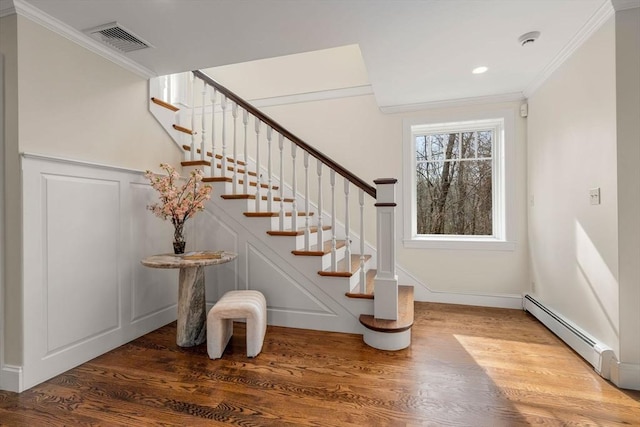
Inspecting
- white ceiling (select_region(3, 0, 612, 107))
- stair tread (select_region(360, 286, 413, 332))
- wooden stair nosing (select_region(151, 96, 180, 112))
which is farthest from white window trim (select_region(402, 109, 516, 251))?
wooden stair nosing (select_region(151, 96, 180, 112))

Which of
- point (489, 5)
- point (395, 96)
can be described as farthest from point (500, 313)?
point (489, 5)

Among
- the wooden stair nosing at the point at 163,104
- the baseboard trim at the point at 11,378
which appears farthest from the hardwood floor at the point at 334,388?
the wooden stair nosing at the point at 163,104

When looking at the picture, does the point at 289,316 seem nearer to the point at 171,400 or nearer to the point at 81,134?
the point at 171,400

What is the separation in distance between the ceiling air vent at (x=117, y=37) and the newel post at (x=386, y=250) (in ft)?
6.90

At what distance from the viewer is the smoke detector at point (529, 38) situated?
2195 mm

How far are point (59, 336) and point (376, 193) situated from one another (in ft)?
8.01

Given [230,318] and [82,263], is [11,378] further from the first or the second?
[230,318]

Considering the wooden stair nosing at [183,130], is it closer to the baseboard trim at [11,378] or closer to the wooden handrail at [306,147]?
the wooden handrail at [306,147]

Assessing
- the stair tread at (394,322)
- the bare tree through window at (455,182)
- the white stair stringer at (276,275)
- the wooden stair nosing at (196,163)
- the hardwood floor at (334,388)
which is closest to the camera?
the hardwood floor at (334,388)

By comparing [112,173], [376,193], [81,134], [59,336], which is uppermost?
[81,134]

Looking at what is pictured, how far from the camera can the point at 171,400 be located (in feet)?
5.64

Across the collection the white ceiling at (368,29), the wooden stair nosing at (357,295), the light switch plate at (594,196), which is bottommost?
the wooden stair nosing at (357,295)

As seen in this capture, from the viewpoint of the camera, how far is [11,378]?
1.84 meters

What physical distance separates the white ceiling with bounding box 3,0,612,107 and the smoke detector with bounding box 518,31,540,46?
5 centimetres
